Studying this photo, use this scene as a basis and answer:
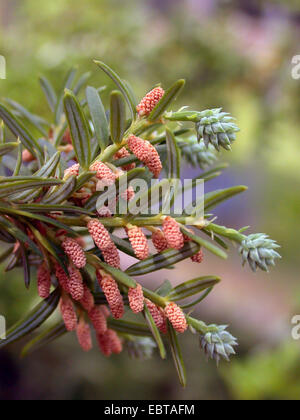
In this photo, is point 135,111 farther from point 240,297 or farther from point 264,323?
point 240,297

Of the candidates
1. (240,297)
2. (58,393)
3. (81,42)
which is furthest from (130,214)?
(240,297)

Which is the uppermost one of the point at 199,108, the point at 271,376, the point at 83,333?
the point at 199,108

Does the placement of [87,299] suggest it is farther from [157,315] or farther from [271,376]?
[271,376]

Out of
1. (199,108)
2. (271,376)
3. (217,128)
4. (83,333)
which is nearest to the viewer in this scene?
(217,128)

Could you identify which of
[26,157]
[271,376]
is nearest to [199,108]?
[271,376]

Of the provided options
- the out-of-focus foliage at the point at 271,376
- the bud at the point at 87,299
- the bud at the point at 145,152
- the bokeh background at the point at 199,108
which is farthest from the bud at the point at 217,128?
the out-of-focus foliage at the point at 271,376

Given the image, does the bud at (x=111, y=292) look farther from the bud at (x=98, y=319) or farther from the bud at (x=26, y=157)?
the bud at (x=26, y=157)

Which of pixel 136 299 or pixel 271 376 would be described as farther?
pixel 271 376
